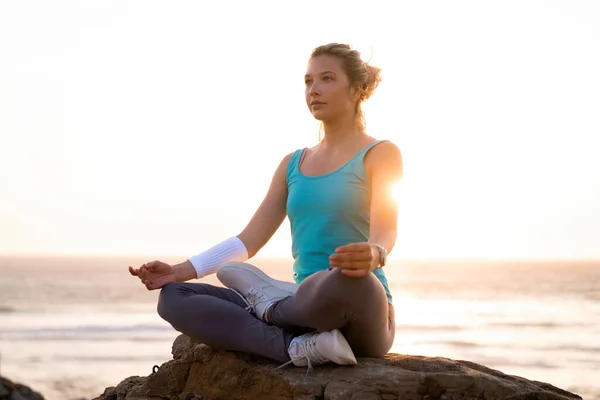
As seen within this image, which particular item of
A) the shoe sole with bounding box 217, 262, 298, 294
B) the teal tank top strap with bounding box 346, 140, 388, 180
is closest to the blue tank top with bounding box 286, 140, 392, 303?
the teal tank top strap with bounding box 346, 140, 388, 180

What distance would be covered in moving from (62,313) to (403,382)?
22.1 m

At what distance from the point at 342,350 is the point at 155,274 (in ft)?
3.36

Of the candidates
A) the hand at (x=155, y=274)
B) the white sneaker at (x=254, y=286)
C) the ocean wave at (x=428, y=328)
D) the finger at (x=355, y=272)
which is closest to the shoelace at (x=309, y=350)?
the white sneaker at (x=254, y=286)

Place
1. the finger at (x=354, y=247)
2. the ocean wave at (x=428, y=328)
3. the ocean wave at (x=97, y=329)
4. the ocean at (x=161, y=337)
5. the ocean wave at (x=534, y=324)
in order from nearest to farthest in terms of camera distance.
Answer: the finger at (x=354, y=247) < the ocean at (x=161, y=337) < the ocean wave at (x=97, y=329) < the ocean wave at (x=428, y=328) < the ocean wave at (x=534, y=324)

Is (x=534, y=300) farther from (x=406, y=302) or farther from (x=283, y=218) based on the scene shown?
(x=283, y=218)

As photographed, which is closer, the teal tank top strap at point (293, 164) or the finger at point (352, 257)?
the finger at point (352, 257)

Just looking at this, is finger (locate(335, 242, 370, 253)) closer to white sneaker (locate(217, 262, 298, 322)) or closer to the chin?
white sneaker (locate(217, 262, 298, 322))

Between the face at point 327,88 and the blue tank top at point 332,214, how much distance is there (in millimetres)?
295

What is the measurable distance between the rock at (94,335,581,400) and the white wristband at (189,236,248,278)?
0.41m

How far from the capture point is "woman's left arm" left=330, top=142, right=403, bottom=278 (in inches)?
123

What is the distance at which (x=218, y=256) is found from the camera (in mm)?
4160

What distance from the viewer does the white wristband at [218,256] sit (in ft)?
13.3

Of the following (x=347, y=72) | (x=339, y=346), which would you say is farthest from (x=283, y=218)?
(x=339, y=346)

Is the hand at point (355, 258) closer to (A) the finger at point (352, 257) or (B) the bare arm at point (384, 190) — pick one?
(A) the finger at point (352, 257)
